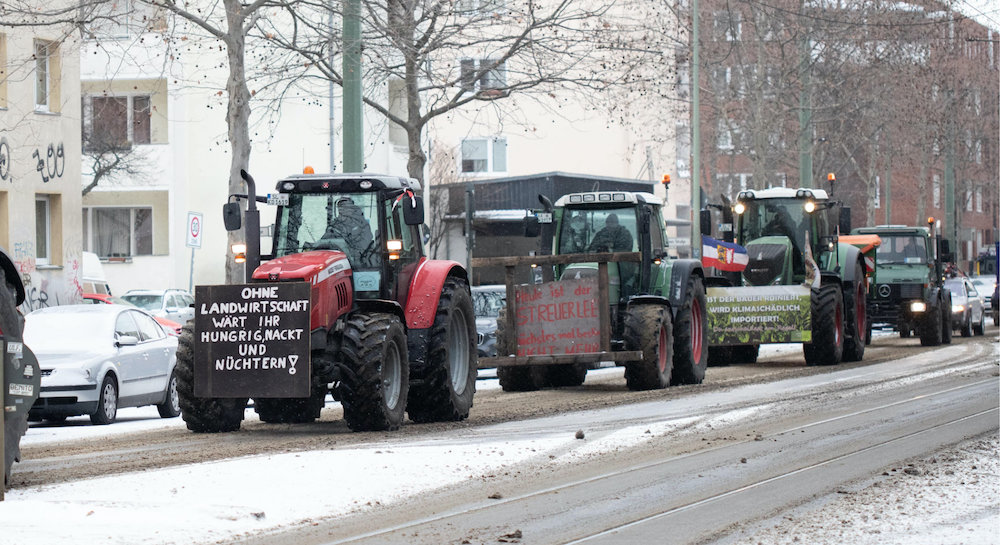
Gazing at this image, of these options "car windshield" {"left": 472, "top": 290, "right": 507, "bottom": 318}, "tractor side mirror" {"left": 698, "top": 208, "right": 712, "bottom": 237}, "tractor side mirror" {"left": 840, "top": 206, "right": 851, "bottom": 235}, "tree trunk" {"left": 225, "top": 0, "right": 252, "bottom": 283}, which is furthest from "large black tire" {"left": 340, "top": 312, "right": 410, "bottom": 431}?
"tractor side mirror" {"left": 840, "top": 206, "right": 851, "bottom": 235}

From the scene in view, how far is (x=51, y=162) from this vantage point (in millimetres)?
27250

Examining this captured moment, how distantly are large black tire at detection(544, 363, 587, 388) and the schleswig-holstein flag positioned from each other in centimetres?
330

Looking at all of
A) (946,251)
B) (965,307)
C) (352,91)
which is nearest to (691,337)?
(352,91)

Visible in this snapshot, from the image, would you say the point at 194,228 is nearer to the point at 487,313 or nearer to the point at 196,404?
the point at 487,313

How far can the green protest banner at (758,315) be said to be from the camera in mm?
24000

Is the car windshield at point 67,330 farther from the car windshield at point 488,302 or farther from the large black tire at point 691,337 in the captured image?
the car windshield at point 488,302

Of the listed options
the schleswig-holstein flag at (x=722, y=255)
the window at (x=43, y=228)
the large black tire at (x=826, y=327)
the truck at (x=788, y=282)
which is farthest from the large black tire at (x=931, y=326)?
the window at (x=43, y=228)

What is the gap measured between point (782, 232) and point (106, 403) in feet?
43.4

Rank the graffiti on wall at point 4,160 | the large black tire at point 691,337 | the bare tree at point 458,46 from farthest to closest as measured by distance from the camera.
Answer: the graffiti on wall at point 4,160
the bare tree at point 458,46
the large black tire at point 691,337

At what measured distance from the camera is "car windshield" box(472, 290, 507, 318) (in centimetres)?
2584

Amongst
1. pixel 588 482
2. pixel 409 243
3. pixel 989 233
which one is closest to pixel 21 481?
pixel 588 482

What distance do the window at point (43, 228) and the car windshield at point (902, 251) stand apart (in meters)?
17.2

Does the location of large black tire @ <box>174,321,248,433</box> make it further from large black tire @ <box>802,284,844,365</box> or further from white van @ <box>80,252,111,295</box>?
white van @ <box>80,252,111,295</box>

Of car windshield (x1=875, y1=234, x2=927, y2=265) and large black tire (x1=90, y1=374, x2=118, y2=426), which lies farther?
car windshield (x1=875, y1=234, x2=927, y2=265)
